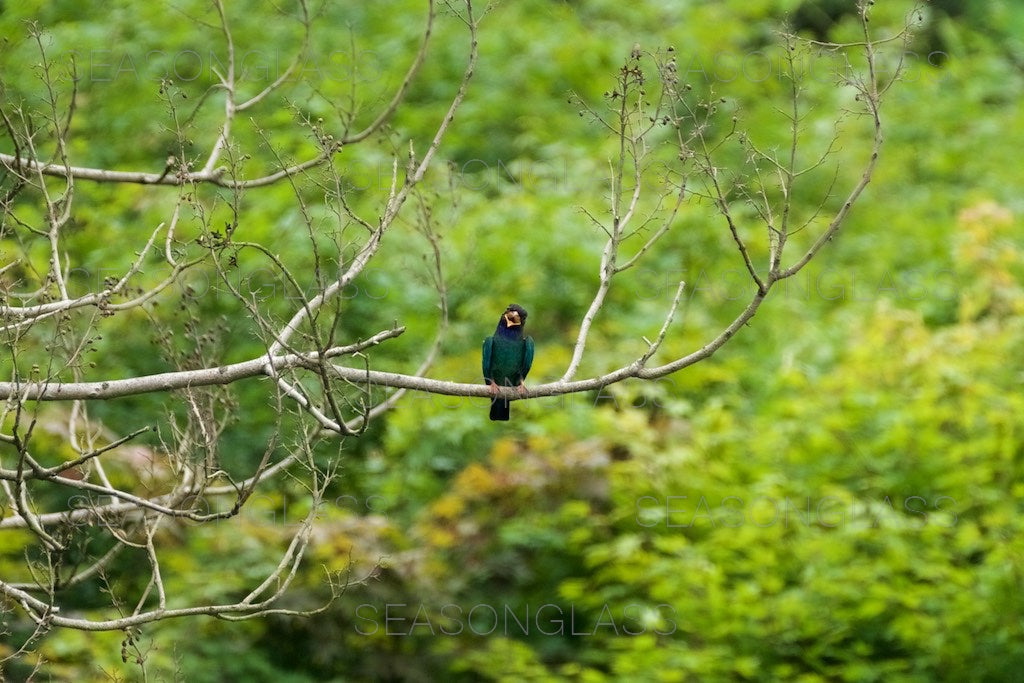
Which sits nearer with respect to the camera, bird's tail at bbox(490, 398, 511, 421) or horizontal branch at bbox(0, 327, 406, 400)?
horizontal branch at bbox(0, 327, 406, 400)

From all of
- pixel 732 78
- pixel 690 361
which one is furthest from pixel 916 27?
pixel 732 78

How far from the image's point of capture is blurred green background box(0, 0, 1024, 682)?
6.29 meters

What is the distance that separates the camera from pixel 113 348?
7.21m

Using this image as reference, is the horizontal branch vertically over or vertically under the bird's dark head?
under

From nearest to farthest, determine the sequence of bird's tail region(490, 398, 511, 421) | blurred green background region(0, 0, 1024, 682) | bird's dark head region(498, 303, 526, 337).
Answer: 1. bird's dark head region(498, 303, 526, 337)
2. bird's tail region(490, 398, 511, 421)
3. blurred green background region(0, 0, 1024, 682)

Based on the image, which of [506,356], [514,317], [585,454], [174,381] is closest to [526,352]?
[506,356]

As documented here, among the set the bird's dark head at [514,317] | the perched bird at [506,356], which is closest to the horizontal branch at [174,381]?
the bird's dark head at [514,317]

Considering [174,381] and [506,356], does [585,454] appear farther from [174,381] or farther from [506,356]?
[174,381]

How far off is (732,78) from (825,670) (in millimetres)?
6410

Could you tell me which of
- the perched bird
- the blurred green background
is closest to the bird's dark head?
the perched bird

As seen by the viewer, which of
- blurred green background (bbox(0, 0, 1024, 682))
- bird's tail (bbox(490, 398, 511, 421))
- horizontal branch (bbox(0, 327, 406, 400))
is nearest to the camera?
horizontal branch (bbox(0, 327, 406, 400))

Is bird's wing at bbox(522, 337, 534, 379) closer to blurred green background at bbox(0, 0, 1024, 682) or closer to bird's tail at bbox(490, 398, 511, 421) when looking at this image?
bird's tail at bbox(490, 398, 511, 421)

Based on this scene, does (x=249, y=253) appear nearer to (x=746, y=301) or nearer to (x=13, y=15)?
(x=13, y=15)

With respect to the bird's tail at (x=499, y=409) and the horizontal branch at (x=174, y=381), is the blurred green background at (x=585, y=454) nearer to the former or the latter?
the bird's tail at (x=499, y=409)
